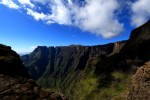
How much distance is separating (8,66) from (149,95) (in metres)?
40.3

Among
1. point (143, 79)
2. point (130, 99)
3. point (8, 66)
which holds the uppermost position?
point (8, 66)

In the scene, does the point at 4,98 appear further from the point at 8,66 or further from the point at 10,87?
the point at 8,66

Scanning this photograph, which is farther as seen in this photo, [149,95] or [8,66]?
[149,95]

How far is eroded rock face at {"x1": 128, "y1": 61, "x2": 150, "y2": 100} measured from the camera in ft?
238

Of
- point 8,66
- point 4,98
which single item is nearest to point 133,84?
point 8,66

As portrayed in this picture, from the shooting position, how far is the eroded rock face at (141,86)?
72500 mm

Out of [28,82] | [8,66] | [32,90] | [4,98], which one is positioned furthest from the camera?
[8,66]

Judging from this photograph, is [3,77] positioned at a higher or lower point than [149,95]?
higher

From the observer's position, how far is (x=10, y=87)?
3681 centimetres

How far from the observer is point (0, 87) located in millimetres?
36688

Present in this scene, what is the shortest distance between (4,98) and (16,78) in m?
7.31

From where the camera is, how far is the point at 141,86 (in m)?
76.2

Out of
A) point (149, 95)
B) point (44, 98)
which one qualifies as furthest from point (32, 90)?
point (149, 95)

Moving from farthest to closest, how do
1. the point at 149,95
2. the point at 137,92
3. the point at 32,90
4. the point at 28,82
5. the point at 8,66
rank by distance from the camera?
the point at 137,92
the point at 149,95
the point at 8,66
the point at 28,82
the point at 32,90
